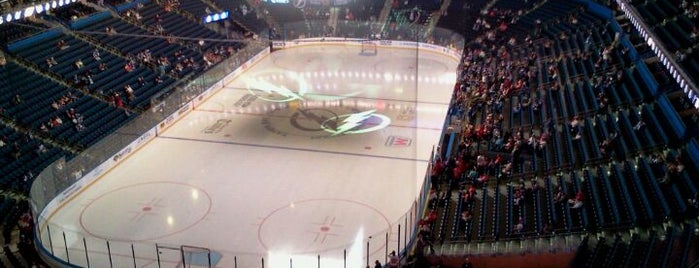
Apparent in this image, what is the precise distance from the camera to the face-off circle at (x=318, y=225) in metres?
16.4

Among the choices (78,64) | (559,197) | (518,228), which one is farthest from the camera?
(78,64)

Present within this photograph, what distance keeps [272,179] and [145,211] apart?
4221 mm

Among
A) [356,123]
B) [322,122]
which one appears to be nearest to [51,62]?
[322,122]

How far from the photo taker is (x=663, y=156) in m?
15.9

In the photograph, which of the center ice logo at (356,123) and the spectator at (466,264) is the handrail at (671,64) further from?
the center ice logo at (356,123)

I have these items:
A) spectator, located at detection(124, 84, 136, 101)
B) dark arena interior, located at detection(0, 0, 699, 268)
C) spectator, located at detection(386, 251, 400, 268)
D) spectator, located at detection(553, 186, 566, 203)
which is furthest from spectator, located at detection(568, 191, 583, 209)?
spectator, located at detection(124, 84, 136, 101)

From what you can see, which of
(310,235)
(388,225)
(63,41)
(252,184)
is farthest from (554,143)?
(63,41)

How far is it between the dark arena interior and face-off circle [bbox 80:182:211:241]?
1.40 meters

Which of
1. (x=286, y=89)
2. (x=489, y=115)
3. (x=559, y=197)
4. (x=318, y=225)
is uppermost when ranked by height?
(x=286, y=89)

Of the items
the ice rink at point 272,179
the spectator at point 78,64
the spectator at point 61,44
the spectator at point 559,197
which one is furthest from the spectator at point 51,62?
the spectator at point 559,197

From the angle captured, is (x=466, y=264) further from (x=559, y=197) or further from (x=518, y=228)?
(x=559, y=197)

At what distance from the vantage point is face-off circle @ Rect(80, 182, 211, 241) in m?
17.4

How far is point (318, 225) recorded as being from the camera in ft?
57.4

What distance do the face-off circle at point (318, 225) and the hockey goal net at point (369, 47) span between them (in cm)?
2110
